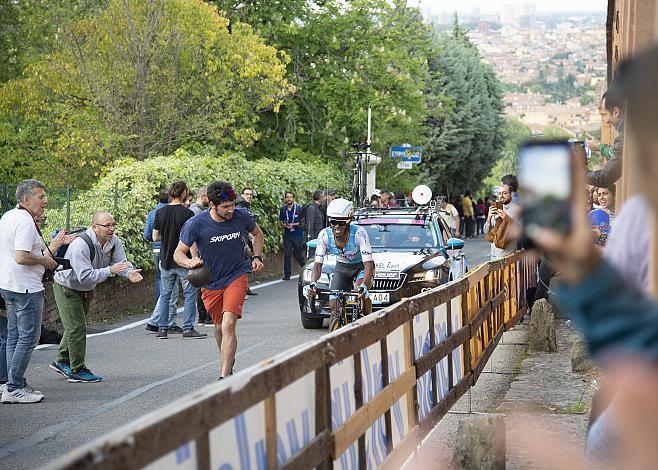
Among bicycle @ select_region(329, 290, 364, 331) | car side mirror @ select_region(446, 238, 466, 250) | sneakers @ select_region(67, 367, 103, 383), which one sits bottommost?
sneakers @ select_region(67, 367, 103, 383)

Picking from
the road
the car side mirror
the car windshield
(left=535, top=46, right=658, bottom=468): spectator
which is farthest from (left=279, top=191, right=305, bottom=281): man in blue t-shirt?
(left=535, top=46, right=658, bottom=468): spectator

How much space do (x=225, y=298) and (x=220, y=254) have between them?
41 centimetres

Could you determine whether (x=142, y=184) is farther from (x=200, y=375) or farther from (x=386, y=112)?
(x=386, y=112)

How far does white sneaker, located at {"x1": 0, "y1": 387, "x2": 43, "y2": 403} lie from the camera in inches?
422

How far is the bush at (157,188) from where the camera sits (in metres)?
20.3

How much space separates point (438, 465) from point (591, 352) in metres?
5.93

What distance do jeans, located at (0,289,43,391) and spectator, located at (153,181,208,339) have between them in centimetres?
494

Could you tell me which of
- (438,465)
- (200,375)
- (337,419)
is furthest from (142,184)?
(337,419)

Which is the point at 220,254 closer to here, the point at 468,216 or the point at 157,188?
the point at 157,188

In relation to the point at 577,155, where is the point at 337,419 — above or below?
below

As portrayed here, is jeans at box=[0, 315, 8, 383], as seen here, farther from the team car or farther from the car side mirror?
the car side mirror

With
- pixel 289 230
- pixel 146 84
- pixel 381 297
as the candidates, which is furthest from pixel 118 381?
pixel 146 84

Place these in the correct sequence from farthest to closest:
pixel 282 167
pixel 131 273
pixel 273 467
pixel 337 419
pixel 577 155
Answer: pixel 282 167, pixel 131 273, pixel 337 419, pixel 273 467, pixel 577 155

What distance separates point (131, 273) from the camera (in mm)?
11859
